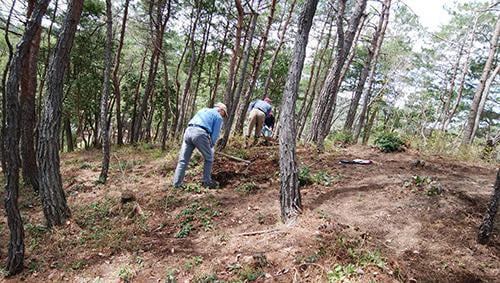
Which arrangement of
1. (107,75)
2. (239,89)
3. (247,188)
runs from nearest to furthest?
(247,188)
(107,75)
(239,89)

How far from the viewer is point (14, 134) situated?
12.1ft

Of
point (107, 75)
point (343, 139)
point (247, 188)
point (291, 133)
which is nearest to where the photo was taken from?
point (291, 133)

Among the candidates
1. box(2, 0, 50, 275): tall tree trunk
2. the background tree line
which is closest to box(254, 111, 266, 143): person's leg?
the background tree line

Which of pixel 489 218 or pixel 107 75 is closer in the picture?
pixel 489 218

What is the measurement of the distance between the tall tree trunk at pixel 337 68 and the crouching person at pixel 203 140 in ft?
8.44

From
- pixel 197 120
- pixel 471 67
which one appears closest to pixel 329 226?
pixel 197 120

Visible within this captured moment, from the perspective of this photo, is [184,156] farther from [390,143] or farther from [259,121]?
[390,143]

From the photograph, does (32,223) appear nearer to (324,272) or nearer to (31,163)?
(31,163)

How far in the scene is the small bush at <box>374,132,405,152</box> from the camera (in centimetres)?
745

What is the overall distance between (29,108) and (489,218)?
8596 mm

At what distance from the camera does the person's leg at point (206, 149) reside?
18.7ft

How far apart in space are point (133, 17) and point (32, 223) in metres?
11.2

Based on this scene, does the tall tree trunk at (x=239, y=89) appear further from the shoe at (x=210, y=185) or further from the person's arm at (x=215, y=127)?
the shoe at (x=210, y=185)

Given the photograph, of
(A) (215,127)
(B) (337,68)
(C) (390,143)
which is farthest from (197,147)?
(C) (390,143)
